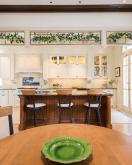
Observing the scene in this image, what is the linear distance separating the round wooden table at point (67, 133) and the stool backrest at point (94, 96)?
2.93 m

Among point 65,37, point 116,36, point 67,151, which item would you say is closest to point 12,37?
point 65,37

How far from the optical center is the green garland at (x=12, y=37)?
543 cm

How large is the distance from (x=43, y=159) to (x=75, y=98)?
4286 mm

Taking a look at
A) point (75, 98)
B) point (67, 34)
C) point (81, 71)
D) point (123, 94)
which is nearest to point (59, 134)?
point (75, 98)

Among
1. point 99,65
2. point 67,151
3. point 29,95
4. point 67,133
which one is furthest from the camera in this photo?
point 99,65

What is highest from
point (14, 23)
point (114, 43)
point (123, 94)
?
point (14, 23)

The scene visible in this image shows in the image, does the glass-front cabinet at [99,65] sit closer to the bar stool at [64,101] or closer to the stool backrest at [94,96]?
the stool backrest at [94,96]

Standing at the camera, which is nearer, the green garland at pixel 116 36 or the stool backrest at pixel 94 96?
the stool backrest at pixel 94 96

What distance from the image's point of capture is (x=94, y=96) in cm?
519

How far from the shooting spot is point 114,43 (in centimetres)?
545

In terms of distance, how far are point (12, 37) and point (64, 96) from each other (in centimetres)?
212

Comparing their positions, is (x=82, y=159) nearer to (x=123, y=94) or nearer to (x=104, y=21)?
(x=104, y=21)

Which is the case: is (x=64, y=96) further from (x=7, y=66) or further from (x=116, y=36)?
(x=7, y=66)
